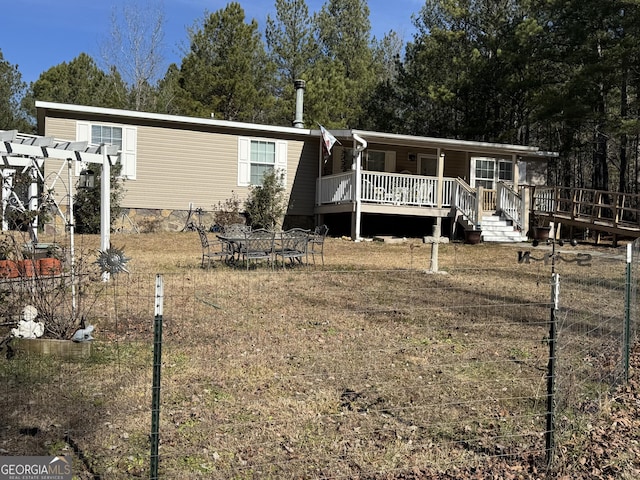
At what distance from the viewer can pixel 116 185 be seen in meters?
15.2

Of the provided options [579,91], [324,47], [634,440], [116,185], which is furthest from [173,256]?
[324,47]

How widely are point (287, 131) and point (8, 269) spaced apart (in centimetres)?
1264

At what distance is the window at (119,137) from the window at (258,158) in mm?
3058

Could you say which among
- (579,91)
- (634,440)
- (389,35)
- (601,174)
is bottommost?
(634,440)

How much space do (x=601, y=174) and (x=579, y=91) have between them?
4639 mm

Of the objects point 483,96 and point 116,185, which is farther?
point 483,96

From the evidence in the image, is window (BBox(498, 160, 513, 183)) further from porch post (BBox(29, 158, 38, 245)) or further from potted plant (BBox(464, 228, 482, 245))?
porch post (BBox(29, 158, 38, 245))

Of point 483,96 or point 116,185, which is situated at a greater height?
→ point 483,96

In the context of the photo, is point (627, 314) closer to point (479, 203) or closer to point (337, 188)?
point (479, 203)

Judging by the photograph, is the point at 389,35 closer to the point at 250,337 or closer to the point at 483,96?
the point at 483,96

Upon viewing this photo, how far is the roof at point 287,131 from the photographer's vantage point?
49.2 ft

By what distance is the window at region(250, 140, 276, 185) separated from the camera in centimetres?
1722

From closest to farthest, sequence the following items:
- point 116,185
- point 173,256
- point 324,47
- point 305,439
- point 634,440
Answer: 1. point 305,439
2. point 634,440
3. point 173,256
4. point 116,185
5. point 324,47

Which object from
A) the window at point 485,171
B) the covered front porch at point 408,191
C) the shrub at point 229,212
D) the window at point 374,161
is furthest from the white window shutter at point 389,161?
the shrub at point 229,212
